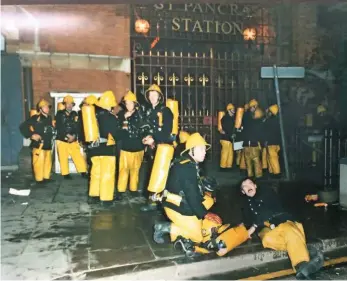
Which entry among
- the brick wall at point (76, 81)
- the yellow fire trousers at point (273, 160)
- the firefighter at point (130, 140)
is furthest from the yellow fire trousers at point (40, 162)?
the yellow fire trousers at point (273, 160)

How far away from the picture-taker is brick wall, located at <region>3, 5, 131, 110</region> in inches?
424

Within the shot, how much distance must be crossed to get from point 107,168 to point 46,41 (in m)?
5.77

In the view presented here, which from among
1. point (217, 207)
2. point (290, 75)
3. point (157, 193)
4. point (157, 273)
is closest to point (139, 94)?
point (290, 75)

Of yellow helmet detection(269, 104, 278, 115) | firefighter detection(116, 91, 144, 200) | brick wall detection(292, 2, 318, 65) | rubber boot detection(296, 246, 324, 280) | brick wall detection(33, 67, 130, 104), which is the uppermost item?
brick wall detection(292, 2, 318, 65)

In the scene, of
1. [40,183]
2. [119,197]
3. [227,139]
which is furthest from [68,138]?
[227,139]

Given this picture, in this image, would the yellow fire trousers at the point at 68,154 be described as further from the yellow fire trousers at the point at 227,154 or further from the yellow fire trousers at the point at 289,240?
the yellow fire trousers at the point at 289,240

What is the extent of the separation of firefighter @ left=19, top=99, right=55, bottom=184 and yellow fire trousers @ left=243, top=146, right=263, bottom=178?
5232 millimetres

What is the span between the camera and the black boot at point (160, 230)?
5106 mm

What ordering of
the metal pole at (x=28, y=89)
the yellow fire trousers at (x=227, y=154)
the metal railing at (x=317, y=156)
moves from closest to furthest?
the metal railing at (x=317, y=156) → the metal pole at (x=28, y=89) → the yellow fire trousers at (x=227, y=154)

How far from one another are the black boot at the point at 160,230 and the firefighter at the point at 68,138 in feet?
16.6

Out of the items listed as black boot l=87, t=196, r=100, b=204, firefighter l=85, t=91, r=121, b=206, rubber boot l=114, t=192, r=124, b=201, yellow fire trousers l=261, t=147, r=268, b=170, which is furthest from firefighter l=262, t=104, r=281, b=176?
black boot l=87, t=196, r=100, b=204

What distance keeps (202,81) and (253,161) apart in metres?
3.85

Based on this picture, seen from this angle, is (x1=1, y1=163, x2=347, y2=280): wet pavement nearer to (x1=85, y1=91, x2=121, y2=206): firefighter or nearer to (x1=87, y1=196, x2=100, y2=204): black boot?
(x1=87, y1=196, x2=100, y2=204): black boot

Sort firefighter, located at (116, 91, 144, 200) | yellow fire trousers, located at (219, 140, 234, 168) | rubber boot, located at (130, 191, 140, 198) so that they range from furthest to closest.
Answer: yellow fire trousers, located at (219, 140, 234, 168) < rubber boot, located at (130, 191, 140, 198) < firefighter, located at (116, 91, 144, 200)
